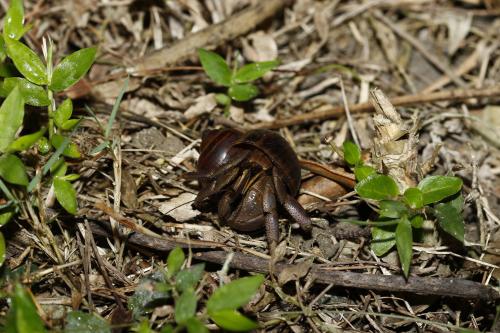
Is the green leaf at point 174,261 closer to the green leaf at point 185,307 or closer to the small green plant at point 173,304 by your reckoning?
the small green plant at point 173,304

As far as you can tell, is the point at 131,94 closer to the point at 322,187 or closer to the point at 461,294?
the point at 322,187

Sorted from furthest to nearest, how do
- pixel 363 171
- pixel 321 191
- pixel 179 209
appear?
pixel 321 191, pixel 179 209, pixel 363 171

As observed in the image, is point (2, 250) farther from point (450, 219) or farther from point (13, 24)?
point (450, 219)

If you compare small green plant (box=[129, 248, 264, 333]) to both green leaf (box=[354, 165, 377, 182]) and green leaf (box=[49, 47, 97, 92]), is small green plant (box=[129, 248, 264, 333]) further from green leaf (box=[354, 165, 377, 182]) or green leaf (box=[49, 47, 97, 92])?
green leaf (box=[49, 47, 97, 92])

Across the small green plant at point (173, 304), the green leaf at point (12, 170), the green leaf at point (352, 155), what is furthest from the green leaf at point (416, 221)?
the green leaf at point (12, 170)

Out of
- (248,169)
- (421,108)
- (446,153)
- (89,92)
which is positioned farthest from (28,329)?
(421,108)

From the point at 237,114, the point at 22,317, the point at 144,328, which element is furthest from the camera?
the point at 237,114

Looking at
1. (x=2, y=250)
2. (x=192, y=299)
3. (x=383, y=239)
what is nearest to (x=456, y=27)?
(x=383, y=239)
